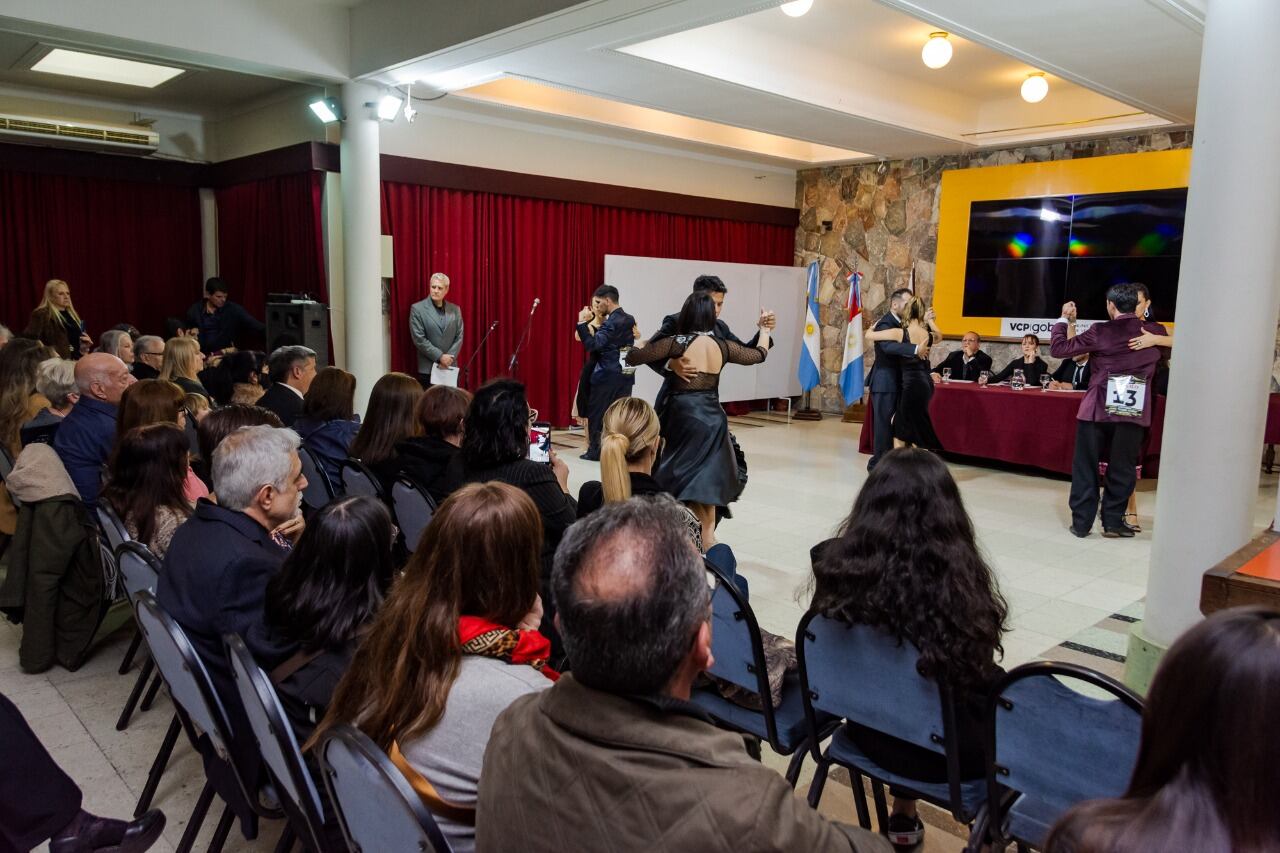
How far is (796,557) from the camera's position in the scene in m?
4.91

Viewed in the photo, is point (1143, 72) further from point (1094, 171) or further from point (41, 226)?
point (41, 226)

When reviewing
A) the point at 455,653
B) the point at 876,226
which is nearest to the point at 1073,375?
the point at 876,226

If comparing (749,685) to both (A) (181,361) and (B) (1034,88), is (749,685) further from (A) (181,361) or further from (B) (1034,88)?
(B) (1034,88)

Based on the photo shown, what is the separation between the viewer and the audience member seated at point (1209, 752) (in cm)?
83

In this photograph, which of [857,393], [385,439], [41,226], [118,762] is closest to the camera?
[118,762]

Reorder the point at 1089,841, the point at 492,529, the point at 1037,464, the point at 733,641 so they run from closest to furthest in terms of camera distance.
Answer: the point at 1089,841, the point at 492,529, the point at 733,641, the point at 1037,464

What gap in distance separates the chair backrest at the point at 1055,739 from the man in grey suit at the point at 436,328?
6.71 metres

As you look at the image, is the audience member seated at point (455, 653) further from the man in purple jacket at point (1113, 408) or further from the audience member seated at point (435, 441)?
the man in purple jacket at point (1113, 408)

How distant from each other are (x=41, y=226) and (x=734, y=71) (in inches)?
252

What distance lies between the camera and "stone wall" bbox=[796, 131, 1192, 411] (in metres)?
9.46

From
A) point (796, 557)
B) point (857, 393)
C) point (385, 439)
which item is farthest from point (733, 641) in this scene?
point (857, 393)

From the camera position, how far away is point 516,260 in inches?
354

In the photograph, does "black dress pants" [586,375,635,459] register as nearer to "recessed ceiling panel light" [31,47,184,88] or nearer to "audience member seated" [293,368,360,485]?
"audience member seated" [293,368,360,485]

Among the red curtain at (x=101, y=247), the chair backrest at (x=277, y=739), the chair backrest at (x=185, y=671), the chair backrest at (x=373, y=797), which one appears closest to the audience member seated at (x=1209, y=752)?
the chair backrest at (x=373, y=797)
